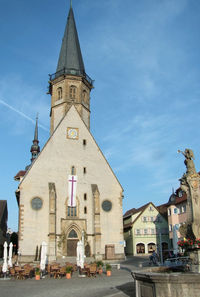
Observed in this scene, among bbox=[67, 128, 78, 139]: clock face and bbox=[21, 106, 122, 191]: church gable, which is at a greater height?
bbox=[67, 128, 78, 139]: clock face

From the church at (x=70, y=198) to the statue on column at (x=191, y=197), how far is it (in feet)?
66.9

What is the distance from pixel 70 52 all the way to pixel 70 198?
22459 millimetres

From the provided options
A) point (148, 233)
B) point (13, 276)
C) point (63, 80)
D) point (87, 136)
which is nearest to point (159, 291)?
point (13, 276)

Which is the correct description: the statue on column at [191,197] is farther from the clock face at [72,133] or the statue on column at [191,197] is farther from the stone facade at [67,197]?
the clock face at [72,133]

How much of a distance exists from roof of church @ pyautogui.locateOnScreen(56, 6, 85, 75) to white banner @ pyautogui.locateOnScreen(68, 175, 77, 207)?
1620cm

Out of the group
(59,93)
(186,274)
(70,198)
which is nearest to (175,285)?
(186,274)

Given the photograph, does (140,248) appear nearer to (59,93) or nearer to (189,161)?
(59,93)

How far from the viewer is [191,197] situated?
11719 mm

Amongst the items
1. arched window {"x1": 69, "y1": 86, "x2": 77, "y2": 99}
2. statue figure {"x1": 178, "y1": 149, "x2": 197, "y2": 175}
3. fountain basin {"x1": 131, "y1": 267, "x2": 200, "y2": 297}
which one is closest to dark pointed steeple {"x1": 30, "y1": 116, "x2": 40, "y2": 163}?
arched window {"x1": 69, "y1": 86, "x2": 77, "y2": 99}

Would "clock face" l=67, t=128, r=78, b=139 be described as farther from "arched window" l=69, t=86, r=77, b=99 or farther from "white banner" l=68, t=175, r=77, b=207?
"arched window" l=69, t=86, r=77, b=99

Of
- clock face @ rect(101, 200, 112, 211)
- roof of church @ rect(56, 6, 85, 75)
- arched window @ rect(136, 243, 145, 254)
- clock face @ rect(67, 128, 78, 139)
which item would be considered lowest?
arched window @ rect(136, 243, 145, 254)

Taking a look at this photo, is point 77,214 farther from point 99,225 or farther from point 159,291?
point 159,291

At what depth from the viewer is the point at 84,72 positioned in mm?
43688

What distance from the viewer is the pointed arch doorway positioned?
32.1 metres
